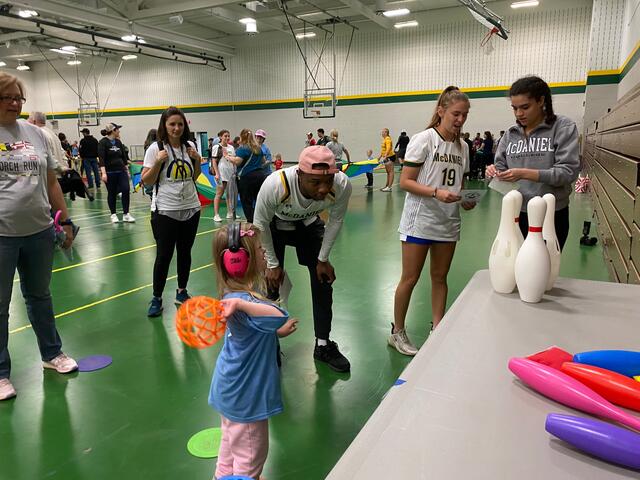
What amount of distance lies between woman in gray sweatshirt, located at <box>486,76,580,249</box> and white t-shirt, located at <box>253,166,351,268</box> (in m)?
0.81

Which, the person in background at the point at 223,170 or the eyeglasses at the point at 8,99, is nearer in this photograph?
the eyeglasses at the point at 8,99

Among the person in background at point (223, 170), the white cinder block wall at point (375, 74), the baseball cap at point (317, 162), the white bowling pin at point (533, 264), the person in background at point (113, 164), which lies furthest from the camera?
the white cinder block wall at point (375, 74)

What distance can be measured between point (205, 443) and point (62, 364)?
136 centimetres

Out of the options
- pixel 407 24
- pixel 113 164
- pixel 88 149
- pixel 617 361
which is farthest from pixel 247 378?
pixel 407 24

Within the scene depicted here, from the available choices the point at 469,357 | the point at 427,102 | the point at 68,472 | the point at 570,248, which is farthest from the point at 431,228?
the point at 427,102

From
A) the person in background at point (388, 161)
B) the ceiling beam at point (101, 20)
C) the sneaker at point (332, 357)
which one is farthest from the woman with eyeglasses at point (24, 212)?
the ceiling beam at point (101, 20)

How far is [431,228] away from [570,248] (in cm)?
382

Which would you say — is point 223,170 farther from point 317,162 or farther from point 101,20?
point 101,20

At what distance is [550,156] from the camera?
2359 millimetres

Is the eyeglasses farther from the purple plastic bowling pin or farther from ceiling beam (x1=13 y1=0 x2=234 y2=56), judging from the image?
ceiling beam (x1=13 y1=0 x2=234 y2=56)

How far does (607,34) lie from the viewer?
43.4 feet

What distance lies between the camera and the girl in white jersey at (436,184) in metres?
2.62

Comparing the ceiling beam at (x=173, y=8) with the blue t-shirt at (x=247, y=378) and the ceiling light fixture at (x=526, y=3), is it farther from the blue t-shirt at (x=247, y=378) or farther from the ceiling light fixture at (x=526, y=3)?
the blue t-shirt at (x=247, y=378)

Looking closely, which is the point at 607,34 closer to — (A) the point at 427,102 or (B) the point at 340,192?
(A) the point at 427,102
